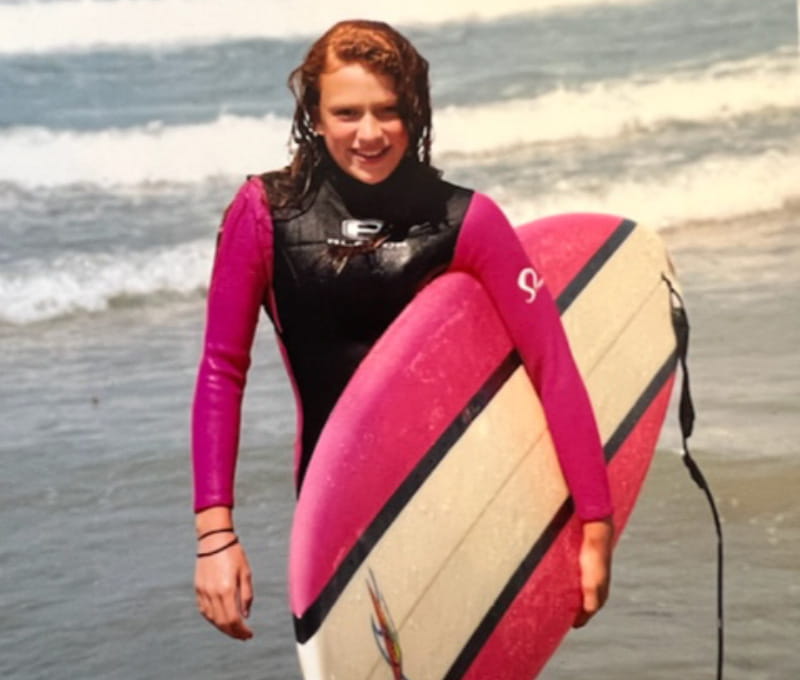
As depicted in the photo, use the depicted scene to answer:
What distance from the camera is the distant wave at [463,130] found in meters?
2.74

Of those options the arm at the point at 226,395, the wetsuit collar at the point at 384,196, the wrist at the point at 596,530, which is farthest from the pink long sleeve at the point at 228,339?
the wrist at the point at 596,530

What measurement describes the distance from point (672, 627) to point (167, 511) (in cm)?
89

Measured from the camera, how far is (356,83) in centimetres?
173

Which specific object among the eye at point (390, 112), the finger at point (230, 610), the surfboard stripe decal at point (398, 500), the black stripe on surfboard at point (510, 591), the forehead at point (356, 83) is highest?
the forehead at point (356, 83)

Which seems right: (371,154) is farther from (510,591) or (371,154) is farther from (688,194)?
(688,194)

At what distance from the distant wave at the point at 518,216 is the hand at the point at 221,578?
3.93 feet

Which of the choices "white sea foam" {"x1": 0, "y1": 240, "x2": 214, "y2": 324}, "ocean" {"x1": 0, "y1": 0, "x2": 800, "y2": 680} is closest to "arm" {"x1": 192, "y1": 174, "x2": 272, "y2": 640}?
"ocean" {"x1": 0, "y1": 0, "x2": 800, "y2": 680}

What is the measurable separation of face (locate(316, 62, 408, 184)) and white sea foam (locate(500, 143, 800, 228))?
1085 millimetres

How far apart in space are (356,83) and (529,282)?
1.00 ft

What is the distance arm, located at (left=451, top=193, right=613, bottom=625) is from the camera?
5.69ft

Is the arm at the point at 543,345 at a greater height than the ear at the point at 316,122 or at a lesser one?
lesser

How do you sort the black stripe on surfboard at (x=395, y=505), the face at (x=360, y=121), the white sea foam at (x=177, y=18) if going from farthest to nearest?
1. the white sea foam at (x=177, y=18)
2. the face at (x=360, y=121)
3. the black stripe on surfboard at (x=395, y=505)

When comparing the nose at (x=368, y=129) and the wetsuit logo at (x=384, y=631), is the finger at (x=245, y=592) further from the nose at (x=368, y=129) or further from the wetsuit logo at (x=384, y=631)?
the nose at (x=368, y=129)

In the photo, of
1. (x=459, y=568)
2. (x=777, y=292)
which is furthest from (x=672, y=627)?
(x=459, y=568)
